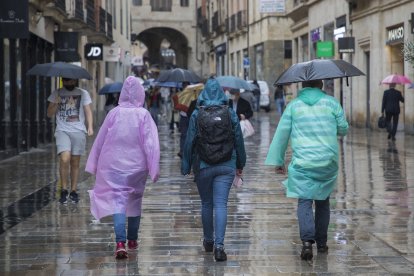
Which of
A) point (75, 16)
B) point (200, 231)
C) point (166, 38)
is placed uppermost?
point (166, 38)

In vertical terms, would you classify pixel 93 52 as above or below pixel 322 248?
above

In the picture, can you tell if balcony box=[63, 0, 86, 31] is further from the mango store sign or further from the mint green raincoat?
the mint green raincoat

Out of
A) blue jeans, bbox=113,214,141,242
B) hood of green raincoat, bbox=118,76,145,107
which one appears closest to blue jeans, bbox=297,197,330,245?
blue jeans, bbox=113,214,141,242

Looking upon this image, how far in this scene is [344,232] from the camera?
899 cm

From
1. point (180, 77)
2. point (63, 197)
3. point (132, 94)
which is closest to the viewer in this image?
point (132, 94)

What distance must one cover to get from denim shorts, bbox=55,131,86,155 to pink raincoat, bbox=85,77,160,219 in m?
3.38

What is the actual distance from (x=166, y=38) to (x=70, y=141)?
72766 mm

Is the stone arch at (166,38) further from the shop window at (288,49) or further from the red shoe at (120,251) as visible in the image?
the red shoe at (120,251)

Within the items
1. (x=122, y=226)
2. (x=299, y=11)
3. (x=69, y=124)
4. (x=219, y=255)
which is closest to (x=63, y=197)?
(x=69, y=124)

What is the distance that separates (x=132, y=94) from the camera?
8.09m

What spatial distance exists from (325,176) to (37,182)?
7.51 metres

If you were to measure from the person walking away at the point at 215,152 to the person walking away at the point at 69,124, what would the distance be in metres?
3.84

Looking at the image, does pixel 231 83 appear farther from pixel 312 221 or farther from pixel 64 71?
pixel 312 221

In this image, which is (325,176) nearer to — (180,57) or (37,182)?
(37,182)
